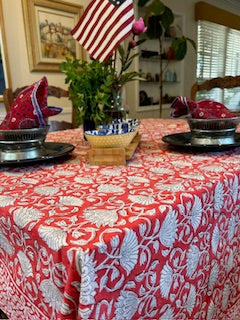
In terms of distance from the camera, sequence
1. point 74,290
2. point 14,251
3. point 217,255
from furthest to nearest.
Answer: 1. point 217,255
2. point 14,251
3. point 74,290

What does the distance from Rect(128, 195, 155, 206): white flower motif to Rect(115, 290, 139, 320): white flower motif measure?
0.14m

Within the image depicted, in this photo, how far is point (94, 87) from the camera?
0.87m

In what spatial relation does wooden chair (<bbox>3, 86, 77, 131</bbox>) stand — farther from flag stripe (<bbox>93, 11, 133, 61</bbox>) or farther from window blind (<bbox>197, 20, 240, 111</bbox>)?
window blind (<bbox>197, 20, 240, 111</bbox>)

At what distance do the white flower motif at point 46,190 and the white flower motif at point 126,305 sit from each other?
233 mm

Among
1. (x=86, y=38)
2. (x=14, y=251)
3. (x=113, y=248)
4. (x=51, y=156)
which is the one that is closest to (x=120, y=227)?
(x=113, y=248)

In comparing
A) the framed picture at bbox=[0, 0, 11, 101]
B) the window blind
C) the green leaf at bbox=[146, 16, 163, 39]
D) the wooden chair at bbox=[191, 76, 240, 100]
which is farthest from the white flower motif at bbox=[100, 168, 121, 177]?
the window blind

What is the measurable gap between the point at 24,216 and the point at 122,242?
17cm

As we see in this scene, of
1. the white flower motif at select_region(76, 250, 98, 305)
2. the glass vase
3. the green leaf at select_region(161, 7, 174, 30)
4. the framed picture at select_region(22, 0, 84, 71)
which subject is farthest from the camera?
the green leaf at select_region(161, 7, 174, 30)

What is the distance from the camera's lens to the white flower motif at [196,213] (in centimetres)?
49

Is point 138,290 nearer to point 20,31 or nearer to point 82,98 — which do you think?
point 82,98

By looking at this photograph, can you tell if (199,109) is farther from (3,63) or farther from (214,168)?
(3,63)

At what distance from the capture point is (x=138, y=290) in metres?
0.39

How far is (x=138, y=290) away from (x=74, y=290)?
4.1 inches

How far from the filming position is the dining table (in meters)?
0.35
